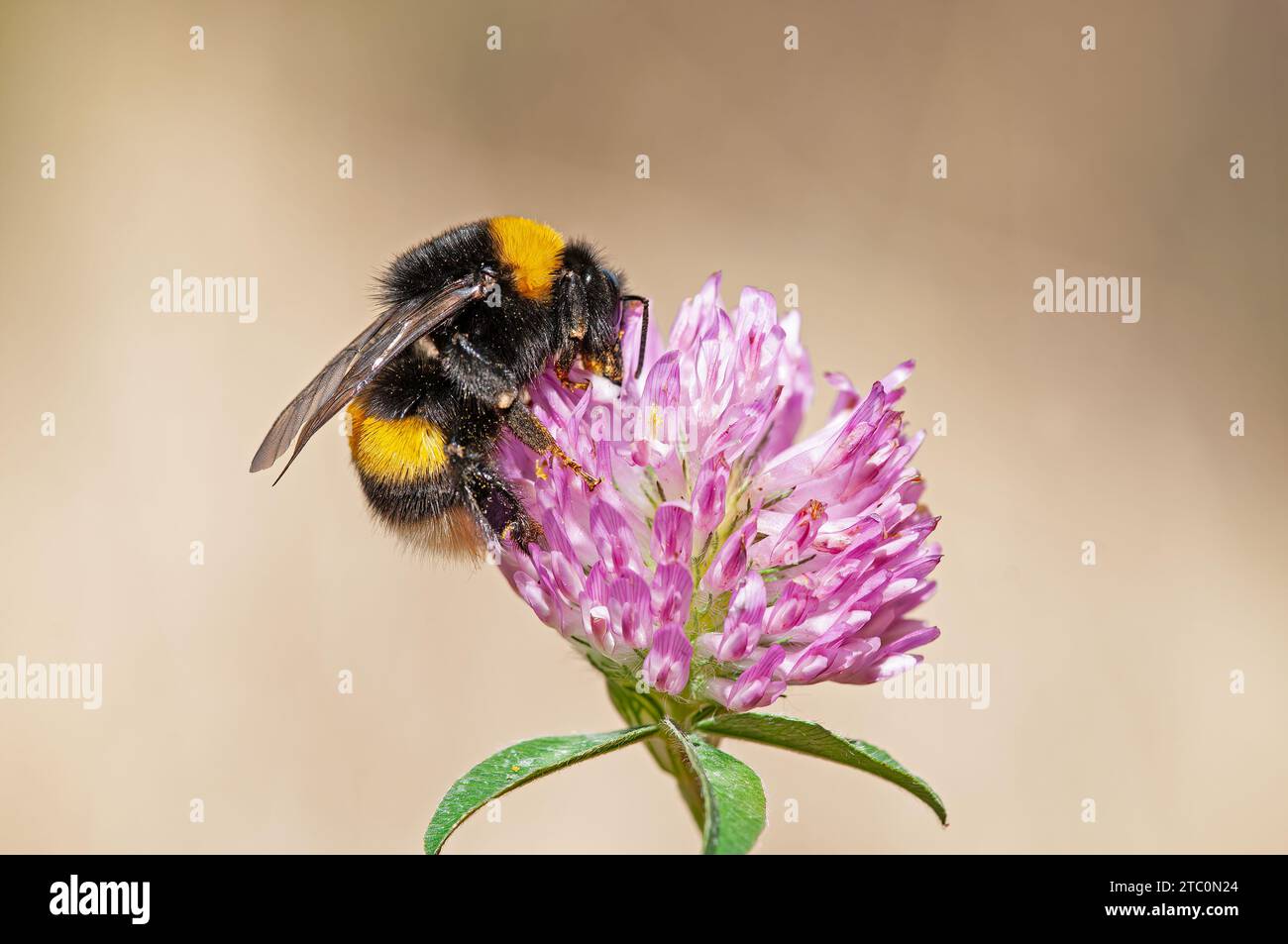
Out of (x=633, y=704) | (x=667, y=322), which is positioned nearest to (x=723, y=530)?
(x=633, y=704)

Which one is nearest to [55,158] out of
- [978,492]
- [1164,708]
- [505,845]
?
[505,845]

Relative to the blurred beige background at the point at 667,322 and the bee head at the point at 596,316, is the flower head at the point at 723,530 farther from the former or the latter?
the blurred beige background at the point at 667,322

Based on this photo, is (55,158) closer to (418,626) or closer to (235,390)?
(235,390)

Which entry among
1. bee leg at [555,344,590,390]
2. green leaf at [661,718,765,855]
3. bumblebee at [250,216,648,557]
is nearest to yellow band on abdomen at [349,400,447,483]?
bumblebee at [250,216,648,557]

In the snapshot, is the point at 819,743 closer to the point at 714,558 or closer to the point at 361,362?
the point at 714,558

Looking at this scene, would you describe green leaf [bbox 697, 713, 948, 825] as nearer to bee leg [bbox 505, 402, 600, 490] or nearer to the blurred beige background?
bee leg [bbox 505, 402, 600, 490]

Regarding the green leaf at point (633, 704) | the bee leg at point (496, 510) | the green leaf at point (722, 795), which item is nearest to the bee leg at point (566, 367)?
the bee leg at point (496, 510)
